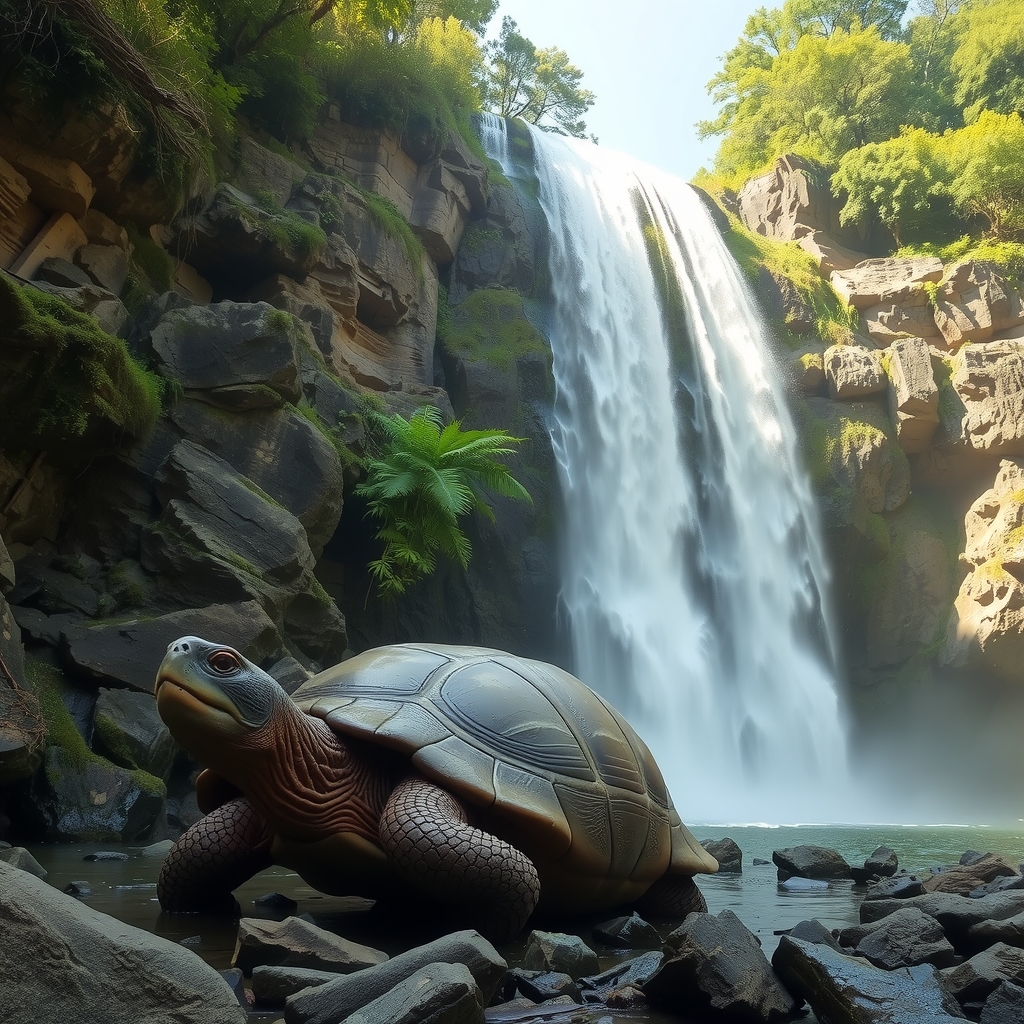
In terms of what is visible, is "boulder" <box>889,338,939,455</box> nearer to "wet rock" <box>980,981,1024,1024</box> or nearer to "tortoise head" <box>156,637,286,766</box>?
"wet rock" <box>980,981,1024,1024</box>

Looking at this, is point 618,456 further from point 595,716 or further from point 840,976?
point 840,976

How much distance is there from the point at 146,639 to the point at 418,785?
5.17m

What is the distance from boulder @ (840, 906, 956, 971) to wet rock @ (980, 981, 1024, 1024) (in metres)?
0.50

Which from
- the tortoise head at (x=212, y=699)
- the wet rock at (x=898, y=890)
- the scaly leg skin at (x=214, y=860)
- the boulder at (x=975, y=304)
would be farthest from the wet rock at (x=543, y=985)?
the boulder at (x=975, y=304)

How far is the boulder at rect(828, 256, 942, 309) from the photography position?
20359 millimetres

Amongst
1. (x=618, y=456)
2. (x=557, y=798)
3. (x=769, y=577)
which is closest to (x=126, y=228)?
(x=618, y=456)

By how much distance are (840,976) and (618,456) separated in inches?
550

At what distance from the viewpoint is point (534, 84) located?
28812 mm

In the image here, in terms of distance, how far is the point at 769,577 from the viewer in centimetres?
1636

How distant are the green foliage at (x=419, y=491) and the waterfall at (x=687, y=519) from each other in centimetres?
331

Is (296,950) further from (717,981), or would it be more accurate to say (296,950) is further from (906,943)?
(906,943)

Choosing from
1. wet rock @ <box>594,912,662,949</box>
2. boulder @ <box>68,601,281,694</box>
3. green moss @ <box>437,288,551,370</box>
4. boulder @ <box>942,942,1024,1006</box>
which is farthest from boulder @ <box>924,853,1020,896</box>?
green moss @ <box>437,288,551,370</box>

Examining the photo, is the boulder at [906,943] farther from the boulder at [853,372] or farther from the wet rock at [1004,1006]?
the boulder at [853,372]

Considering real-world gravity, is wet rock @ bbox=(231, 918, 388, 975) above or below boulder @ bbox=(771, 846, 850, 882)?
above
